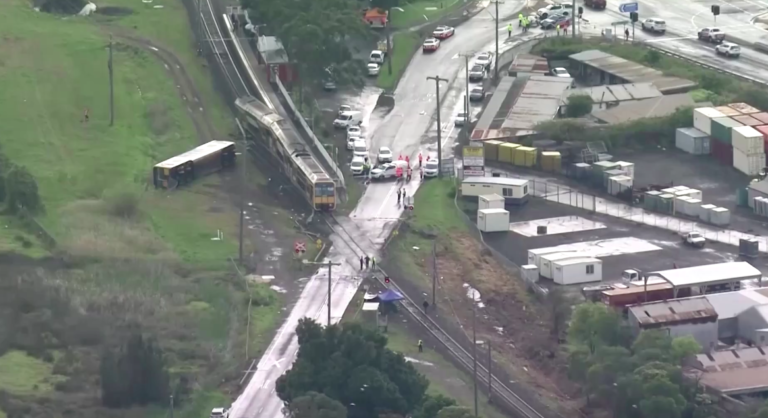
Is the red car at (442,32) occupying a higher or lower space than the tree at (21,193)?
lower

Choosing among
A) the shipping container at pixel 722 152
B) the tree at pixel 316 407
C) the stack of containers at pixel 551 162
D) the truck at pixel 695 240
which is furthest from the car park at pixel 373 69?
the tree at pixel 316 407

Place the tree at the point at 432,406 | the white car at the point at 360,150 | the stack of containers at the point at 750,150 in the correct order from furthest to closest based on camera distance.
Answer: the white car at the point at 360,150
the stack of containers at the point at 750,150
the tree at the point at 432,406

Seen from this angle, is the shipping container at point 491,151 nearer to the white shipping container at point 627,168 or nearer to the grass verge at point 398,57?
the white shipping container at point 627,168

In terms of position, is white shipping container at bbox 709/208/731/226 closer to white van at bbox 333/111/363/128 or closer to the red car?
white van at bbox 333/111/363/128

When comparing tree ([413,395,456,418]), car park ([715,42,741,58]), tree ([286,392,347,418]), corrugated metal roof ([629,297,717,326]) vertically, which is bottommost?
car park ([715,42,741,58])

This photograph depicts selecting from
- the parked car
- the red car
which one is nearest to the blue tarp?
the red car

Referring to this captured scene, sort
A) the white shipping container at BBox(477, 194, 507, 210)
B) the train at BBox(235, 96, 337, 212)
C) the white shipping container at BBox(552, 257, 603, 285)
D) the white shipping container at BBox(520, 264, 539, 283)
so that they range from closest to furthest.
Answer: the white shipping container at BBox(552, 257, 603, 285), the white shipping container at BBox(520, 264, 539, 283), the train at BBox(235, 96, 337, 212), the white shipping container at BBox(477, 194, 507, 210)

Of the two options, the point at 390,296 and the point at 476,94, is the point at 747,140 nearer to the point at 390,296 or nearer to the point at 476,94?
the point at 476,94

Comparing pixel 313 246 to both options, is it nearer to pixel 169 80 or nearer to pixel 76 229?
pixel 76 229
